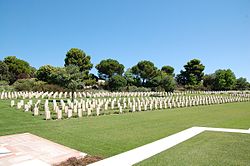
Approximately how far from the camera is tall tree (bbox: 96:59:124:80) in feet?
188

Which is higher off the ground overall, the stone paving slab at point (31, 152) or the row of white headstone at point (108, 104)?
the row of white headstone at point (108, 104)

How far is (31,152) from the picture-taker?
246 inches

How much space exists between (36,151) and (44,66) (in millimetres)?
43165

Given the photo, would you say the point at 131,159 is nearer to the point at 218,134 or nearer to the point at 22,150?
the point at 22,150

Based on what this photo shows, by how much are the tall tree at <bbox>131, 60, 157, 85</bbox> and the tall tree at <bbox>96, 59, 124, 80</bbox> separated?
186 inches

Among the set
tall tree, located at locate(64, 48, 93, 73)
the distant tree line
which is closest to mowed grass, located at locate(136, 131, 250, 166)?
the distant tree line

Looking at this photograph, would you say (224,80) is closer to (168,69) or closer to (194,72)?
(194,72)

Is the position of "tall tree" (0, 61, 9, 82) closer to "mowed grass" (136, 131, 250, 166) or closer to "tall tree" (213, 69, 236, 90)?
"mowed grass" (136, 131, 250, 166)

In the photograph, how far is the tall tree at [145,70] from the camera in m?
60.2

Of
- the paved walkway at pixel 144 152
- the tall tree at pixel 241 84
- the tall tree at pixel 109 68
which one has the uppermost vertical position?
the tall tree at pixel 109 68

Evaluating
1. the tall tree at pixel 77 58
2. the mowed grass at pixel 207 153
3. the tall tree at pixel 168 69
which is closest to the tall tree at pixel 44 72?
the tall tree at pixel 77 58

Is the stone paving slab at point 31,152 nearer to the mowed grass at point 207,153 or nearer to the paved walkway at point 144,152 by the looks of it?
the paved walkway at point 144,152

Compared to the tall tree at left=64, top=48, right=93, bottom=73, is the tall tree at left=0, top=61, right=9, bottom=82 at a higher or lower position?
lower

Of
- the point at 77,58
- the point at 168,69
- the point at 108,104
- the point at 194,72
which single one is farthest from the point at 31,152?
the point at 168,69
